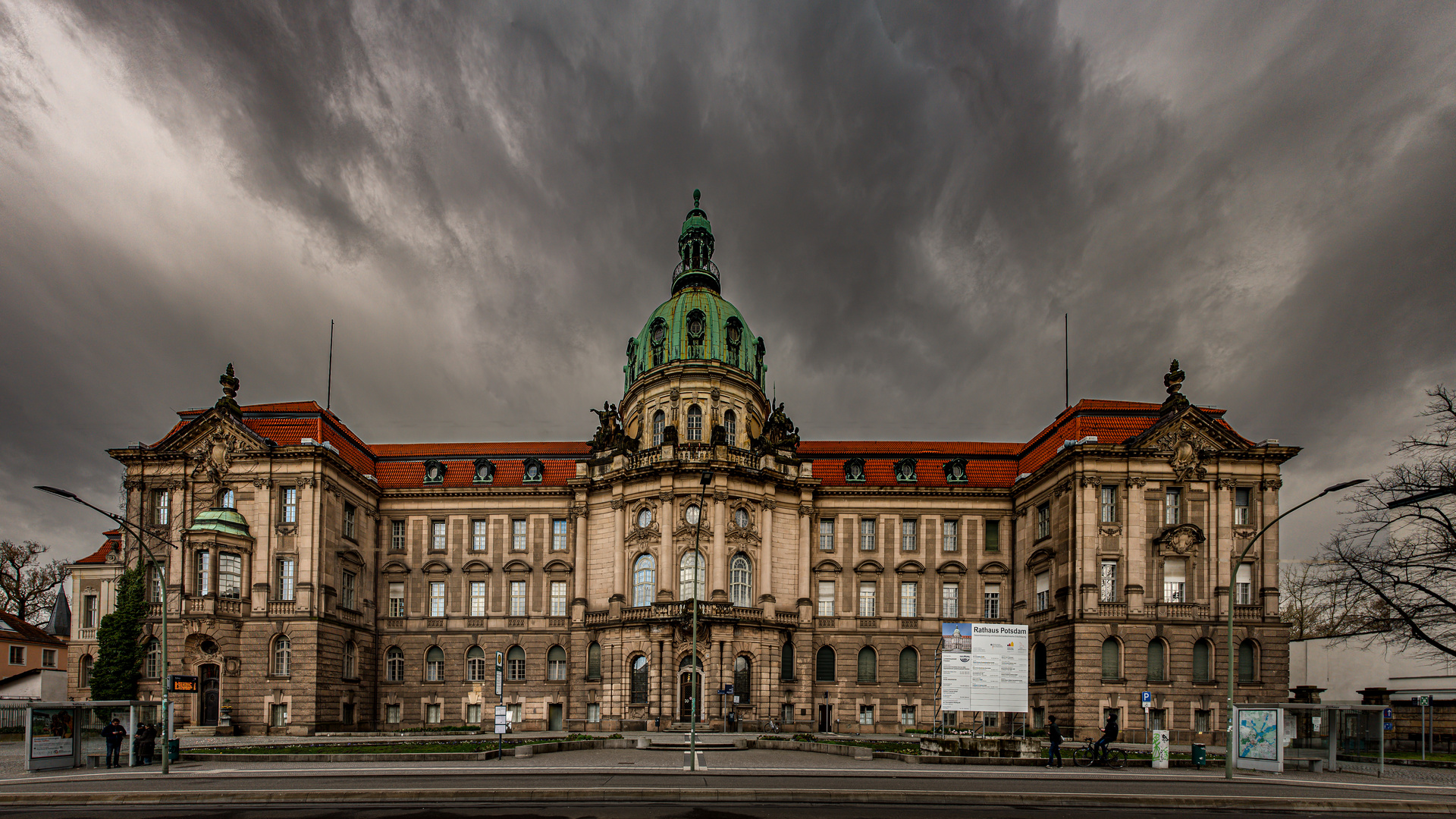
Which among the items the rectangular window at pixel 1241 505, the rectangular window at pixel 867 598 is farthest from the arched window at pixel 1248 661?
the rectangular window at pixel 867 598

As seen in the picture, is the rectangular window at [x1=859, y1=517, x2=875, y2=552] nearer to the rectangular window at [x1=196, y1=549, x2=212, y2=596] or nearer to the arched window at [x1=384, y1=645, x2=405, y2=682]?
the arched window at [x1=384, y1=645, x2=405, y2=682]

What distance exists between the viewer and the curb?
23406mm

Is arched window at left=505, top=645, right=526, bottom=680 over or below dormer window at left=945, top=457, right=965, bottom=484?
below

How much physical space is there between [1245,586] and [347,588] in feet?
172

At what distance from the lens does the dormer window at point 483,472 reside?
60.9 metres

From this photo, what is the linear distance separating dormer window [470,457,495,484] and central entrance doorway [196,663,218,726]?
1840 cm

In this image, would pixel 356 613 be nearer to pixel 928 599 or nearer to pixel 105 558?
pixel 105 558

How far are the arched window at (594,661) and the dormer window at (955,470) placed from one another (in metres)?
25.1

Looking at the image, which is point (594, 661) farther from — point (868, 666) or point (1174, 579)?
point (1174, 579)

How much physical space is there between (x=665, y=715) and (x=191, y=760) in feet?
81.2

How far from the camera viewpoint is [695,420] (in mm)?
58312

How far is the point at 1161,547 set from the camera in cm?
4994

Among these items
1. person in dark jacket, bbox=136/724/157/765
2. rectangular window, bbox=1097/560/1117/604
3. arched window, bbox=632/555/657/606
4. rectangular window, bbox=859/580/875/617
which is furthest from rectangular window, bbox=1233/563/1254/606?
person in dark jacket, bbox=136/724/157/765

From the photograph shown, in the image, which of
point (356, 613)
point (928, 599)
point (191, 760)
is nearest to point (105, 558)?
point (356, 613)
